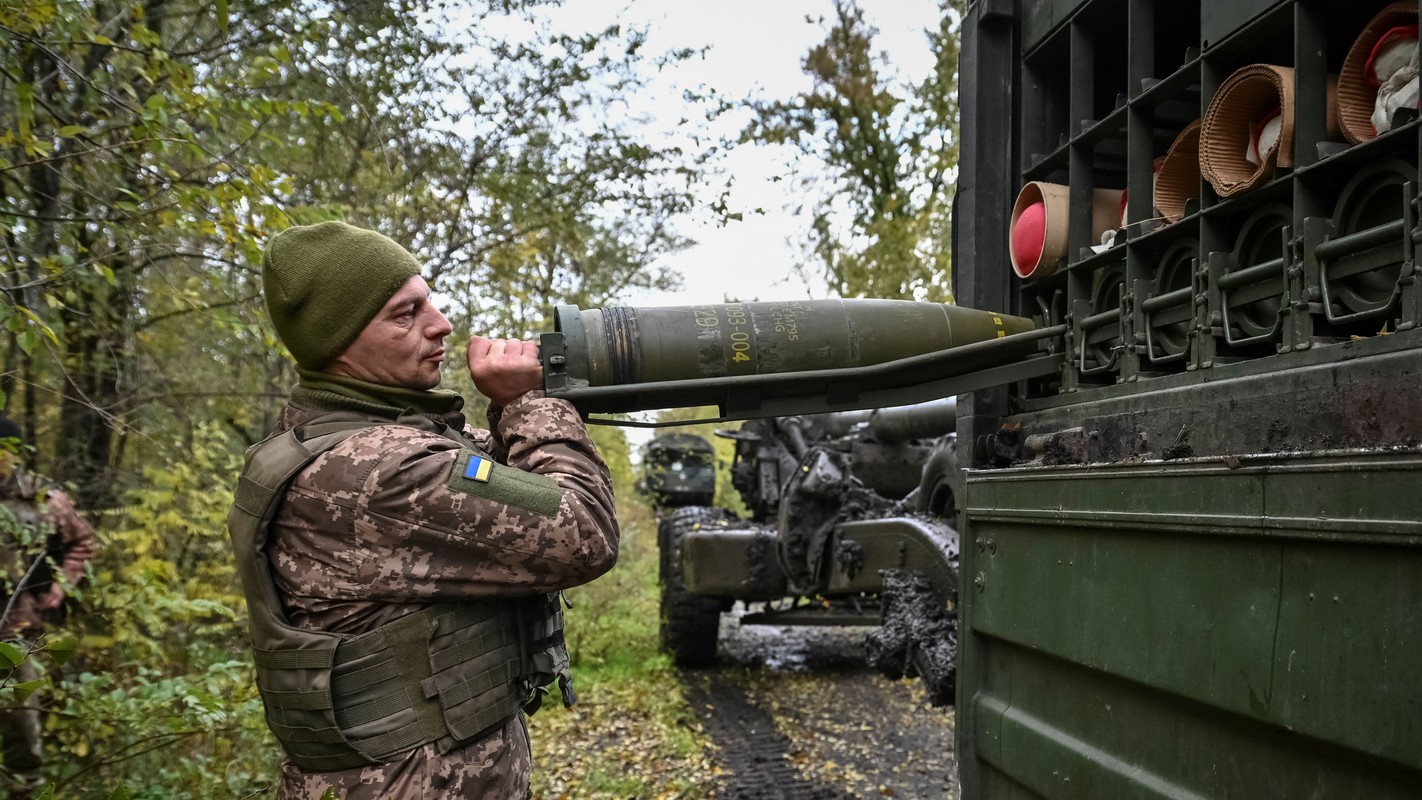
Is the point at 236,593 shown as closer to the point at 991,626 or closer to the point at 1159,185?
the point at 991,626

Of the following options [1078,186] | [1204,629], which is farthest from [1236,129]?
[1204,629]

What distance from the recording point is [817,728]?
612cm

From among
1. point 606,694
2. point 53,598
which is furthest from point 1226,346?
point 606,694

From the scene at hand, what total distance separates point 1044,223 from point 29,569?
3.31 m

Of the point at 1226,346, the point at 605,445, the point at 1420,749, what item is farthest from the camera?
the point at 605,445

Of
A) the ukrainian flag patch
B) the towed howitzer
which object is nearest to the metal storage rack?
the towed howitzer

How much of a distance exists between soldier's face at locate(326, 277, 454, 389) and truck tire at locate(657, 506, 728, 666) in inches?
234

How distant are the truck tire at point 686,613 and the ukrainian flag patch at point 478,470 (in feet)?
20.0

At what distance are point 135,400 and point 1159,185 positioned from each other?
5.19 m

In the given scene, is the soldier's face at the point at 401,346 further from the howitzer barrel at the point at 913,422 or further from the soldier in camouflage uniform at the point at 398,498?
the howitzer barrel at the point at 913,422

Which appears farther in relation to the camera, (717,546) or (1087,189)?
(717,546)

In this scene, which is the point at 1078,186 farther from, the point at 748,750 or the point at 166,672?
the point at 166,672

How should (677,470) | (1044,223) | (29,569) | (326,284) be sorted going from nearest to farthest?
(326,284) → (1044,223) → (29,569) → (677,470)

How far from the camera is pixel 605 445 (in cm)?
1161
